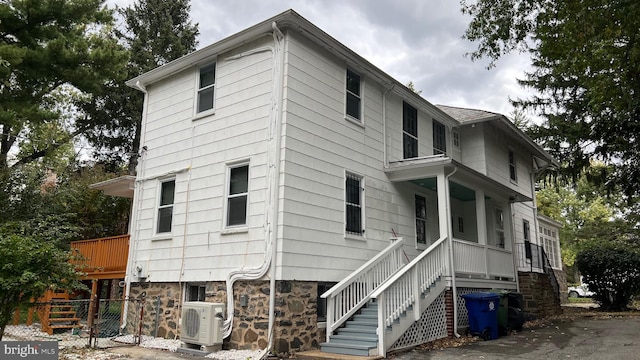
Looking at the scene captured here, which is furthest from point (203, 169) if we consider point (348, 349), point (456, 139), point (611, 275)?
point (611, 275)

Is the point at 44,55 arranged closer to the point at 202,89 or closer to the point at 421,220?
the point at 202,89

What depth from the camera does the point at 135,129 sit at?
25.5m

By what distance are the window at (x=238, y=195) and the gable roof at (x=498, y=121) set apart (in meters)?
8.26

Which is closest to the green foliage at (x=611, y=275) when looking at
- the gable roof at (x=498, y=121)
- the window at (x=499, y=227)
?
the gable roof at (x=498, y=121)

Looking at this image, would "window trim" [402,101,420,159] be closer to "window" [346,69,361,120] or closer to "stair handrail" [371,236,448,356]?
"window" [346,69,361,120]

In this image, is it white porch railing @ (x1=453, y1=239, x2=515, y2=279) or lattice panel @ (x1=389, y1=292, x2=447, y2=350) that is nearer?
lattice panel @ (x1=389, y1=292, x2=447, y2=350)

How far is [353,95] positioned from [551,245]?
61.6 ft

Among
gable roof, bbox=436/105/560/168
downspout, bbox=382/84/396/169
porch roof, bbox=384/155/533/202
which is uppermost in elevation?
gable roof, bbox=436/105/560/168

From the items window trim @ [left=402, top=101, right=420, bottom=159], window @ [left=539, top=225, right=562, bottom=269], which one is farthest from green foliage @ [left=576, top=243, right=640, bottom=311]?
window trim @ [left=402, top=101, right=420, bottom=159]

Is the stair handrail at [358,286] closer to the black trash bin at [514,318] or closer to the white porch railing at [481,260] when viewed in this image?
the white porch railing at [481,260]

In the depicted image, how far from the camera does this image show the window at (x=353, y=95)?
11.7m

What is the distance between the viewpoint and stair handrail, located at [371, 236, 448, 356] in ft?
28.1

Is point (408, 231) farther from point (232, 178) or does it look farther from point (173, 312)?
point (173, 312)

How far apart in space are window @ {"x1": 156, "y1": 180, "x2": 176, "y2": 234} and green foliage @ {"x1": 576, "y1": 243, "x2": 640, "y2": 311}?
15335 millimetres
